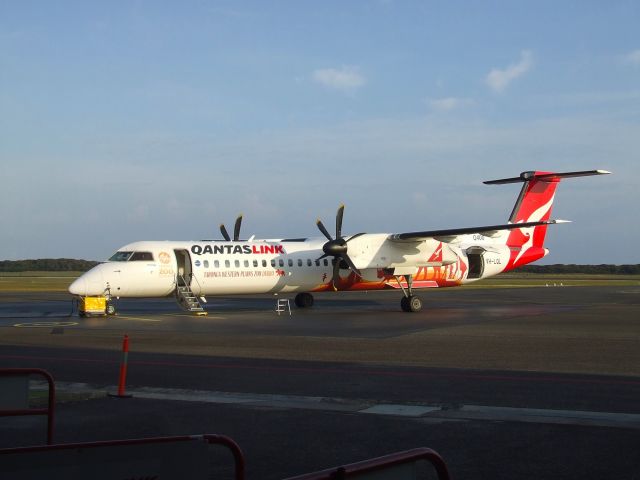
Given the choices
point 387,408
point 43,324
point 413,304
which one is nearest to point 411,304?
point 413,304

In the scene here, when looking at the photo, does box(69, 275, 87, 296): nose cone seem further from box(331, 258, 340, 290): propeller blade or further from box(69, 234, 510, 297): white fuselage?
box(331, 258, 340, 290): propeller blade

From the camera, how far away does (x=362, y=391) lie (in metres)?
11.7

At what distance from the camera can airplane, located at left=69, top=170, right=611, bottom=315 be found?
28250 millimetres

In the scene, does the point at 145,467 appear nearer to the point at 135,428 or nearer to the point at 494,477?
the point at 494,477

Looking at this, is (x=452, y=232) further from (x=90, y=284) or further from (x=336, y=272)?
(x=90, y=284)

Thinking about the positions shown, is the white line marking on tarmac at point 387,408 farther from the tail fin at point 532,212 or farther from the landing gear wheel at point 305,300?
the tail fin at point 532,212

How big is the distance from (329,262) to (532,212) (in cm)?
1059

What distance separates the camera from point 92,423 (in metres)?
9.34

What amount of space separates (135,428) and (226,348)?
8802 millimetres

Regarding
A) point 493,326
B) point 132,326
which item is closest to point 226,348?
point 132,326

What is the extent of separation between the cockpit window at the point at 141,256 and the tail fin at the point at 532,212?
16.5 meters

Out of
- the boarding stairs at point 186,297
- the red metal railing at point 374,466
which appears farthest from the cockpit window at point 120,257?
the red metal railing at point 374,466

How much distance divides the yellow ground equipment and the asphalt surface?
13.7ft

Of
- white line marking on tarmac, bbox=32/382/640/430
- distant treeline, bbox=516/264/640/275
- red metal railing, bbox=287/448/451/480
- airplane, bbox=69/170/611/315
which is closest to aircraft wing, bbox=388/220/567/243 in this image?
airplane, bbox=69/170/611/315
